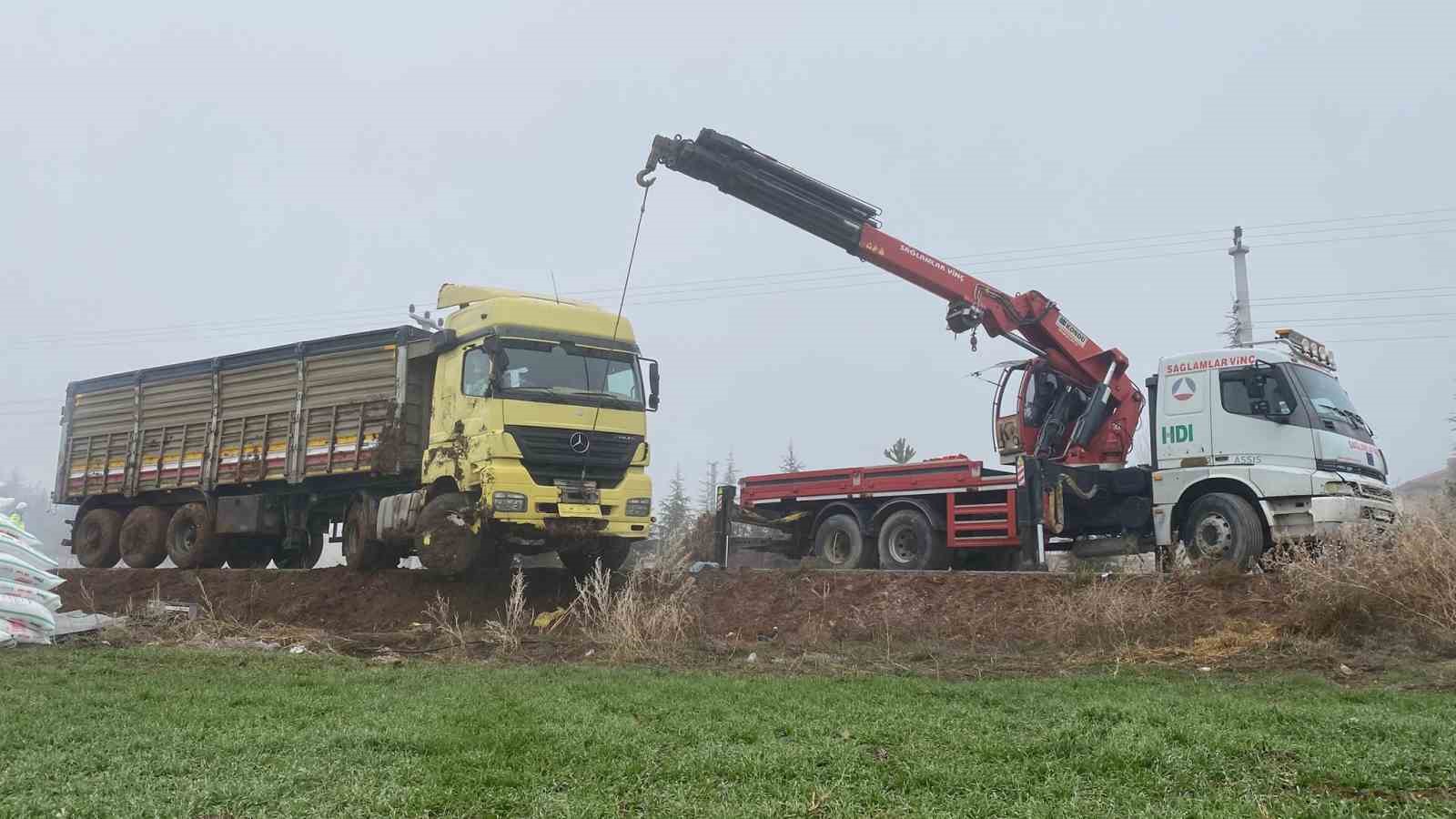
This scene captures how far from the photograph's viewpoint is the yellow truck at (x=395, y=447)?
12383mm

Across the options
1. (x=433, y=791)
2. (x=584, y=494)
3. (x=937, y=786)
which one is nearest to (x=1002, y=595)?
(x=584, y=494)

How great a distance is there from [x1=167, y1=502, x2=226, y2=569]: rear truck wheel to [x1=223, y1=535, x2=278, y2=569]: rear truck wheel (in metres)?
0.27

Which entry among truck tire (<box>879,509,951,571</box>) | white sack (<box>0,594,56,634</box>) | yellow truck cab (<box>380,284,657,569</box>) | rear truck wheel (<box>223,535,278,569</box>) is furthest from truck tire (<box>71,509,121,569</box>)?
truck tire (<box>879,509,951,571</box>)

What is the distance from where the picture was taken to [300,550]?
17.0 m

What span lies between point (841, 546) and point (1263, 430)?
19.1 feet

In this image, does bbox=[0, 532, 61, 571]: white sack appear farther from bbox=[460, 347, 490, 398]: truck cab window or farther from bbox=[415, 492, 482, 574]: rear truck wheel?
bbox=[460, 347, 490, 398]: truck cab window

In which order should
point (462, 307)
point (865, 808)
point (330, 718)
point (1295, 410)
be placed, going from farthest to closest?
1. point (462, 307)
2. point (1295, 410)
3. point (330, 718)
4. point (865, 808)

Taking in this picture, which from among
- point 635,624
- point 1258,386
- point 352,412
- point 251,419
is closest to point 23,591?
point 352,412

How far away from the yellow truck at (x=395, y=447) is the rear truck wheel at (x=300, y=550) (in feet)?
0.14

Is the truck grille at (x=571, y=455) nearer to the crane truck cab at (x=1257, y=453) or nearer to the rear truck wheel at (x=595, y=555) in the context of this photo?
the rear truck wheel at (x=595, y=555)

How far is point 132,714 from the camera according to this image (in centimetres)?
601

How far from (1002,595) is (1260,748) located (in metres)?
6.10

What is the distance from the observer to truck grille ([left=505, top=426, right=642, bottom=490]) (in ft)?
40.3

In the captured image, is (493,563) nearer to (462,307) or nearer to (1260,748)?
(462,307)
